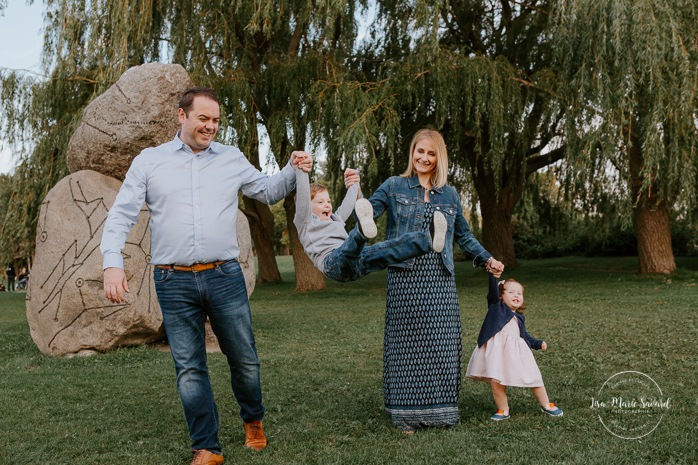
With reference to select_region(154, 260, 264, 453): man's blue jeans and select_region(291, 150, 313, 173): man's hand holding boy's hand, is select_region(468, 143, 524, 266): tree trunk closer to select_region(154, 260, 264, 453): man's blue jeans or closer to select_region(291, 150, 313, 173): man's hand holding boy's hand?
select_region(291, 150, 313, 173): man's hand holding boy's hand

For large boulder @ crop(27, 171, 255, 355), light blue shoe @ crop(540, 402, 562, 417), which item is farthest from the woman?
large boulder @ crop(27, 171, 255, 355)

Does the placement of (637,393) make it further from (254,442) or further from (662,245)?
(662,245)

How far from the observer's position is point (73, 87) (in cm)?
1289

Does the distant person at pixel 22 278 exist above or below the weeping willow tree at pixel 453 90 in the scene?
below

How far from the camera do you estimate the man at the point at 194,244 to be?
136 inches

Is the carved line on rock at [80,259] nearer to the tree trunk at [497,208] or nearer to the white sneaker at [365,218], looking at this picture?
the white sneaker at [365,218]

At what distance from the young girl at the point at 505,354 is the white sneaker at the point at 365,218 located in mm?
958

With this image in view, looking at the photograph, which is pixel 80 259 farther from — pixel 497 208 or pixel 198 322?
pixel 497 208

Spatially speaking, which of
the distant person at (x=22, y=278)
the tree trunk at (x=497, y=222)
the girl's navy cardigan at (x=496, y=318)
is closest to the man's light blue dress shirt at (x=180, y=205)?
the girl's navy cardigan at (x=496, y=318)

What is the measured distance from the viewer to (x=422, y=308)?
13.4 ft

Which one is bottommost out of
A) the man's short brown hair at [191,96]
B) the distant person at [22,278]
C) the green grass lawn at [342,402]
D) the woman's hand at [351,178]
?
the distant person at [22,278]

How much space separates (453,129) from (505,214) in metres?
5.25

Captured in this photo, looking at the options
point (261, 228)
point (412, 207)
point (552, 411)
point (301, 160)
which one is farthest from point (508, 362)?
point (261, 228)

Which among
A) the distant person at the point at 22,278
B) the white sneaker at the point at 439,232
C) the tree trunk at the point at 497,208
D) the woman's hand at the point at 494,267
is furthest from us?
the distant person at the point at 22,278
